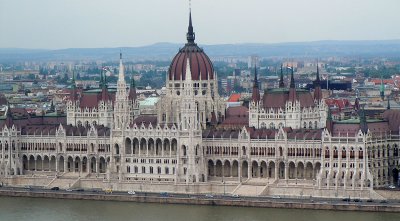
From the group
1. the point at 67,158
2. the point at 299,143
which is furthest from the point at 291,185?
the point at 67,158

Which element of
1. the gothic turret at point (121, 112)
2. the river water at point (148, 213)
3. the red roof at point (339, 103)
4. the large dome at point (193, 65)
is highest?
the large dome at point (193, 65)

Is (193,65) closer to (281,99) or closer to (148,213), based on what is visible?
(281,99)

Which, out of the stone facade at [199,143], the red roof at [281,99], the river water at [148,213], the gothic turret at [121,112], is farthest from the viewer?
the gothic turret at [121,112]

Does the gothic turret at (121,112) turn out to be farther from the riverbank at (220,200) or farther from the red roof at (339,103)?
the red roof at (339,103)

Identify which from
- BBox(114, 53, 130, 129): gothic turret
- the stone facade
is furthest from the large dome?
BBox(114, 53, 130, 129): gothic turret

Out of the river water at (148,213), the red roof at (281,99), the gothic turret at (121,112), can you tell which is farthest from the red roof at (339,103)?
the river water at (148,213)

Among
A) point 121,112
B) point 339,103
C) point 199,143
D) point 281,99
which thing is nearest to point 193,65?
point 121,112
